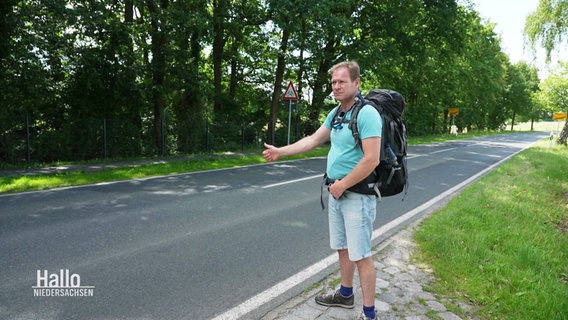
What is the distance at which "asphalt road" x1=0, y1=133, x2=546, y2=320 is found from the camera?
10.5 feet

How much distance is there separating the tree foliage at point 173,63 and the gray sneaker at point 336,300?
1149 cm

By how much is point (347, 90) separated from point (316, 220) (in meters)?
3.62

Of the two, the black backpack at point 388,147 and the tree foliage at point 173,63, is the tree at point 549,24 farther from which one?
the black backpack at point 388,147

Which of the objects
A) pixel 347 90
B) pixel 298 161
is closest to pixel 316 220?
pixel 347 90

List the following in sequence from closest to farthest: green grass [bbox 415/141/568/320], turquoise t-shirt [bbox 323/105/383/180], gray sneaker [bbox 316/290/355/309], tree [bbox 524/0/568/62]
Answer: turquoise t-shirt [bbox 323/105/383/180]
gray sneaker [bbox 316/290/355/309]
green grass [bbox 415/141/568/320]
tree [bbox 524/0/568/62]

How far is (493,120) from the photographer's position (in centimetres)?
7425

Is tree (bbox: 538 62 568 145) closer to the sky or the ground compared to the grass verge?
closer to the sky

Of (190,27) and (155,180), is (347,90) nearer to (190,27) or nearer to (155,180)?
(155,180)

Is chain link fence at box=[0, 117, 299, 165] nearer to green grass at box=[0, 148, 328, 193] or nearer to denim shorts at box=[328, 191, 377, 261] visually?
green grass at box=[0, 148, 328, 193]

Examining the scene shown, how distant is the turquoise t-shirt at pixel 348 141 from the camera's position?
8.56 feet

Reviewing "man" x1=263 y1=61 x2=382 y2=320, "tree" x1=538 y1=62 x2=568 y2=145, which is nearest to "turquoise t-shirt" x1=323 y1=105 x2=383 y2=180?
"man" x1=263 y1=61 x2=382 y2=320

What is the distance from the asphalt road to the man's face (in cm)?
200

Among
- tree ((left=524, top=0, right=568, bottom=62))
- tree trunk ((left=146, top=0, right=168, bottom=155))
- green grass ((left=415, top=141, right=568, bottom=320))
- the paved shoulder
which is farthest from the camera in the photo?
tree ((left=524, top=0, right=568, bottom=62))

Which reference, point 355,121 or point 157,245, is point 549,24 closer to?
point 355,121
